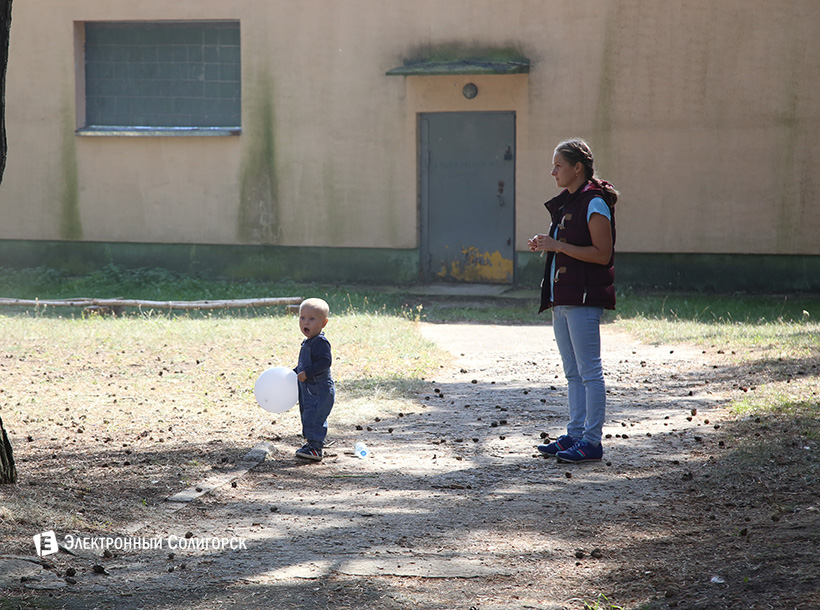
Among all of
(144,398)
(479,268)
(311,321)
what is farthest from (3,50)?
(479,268)

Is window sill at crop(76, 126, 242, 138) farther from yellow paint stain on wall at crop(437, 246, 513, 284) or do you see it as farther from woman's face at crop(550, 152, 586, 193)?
woman's face at crop(550, 152, 586, 193)

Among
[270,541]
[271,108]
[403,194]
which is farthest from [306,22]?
[270,541]

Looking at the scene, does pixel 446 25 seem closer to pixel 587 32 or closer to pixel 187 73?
pixel 587 32

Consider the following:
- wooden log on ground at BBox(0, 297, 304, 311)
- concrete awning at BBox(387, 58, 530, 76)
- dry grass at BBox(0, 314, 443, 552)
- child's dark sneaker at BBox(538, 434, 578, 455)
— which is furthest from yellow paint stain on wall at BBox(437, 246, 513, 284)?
child's dark sneaker at BBox(538, 434, 578, 455)

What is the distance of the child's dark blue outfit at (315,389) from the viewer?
595cm

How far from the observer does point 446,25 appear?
48.5ft

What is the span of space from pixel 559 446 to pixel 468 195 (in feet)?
31.6

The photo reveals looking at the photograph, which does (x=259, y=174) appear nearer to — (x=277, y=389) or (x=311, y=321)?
(x=311, y=321)

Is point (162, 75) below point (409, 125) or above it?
above

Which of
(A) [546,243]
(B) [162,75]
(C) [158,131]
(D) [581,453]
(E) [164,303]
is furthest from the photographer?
(B) [162,75]

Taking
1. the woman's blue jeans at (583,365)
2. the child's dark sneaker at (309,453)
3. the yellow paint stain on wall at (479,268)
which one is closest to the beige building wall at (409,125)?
the yellow paint stain on wall at (479,268)

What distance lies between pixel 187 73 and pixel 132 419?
10252 mm
